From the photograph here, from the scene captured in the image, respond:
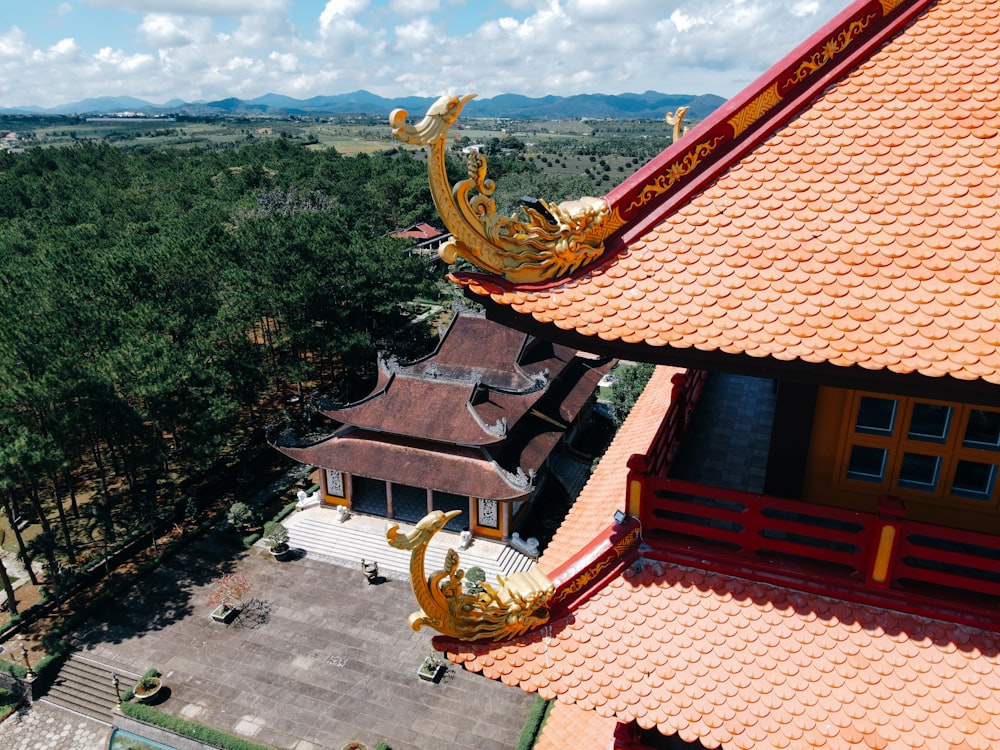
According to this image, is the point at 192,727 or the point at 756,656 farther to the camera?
the point at 192,727

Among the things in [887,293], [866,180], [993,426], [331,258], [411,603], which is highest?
[866,180]

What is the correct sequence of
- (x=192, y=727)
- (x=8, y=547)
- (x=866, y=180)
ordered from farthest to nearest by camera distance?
(x=8, y=547), (x=192, y=727), (x=866, y=180)

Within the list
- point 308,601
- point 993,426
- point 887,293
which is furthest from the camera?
point 308,601

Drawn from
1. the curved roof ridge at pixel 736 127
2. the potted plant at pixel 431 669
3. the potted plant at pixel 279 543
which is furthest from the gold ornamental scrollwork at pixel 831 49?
the potted plant at pixel 279 543

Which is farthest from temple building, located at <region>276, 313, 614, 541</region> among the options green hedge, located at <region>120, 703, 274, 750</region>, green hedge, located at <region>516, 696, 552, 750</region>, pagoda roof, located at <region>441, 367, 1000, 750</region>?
pagoda roof, located at <region>441, 367, 1000, 750</region>

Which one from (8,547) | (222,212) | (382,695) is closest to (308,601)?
(382,695)

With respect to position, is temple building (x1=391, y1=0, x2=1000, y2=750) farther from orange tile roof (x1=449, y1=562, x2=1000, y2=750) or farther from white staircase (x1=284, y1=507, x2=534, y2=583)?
white staircase (x1=284, y1=507, x2=534, y2=583)

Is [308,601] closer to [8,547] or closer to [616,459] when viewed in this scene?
[8,547]

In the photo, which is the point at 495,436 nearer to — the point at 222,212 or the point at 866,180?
the point at 866,180

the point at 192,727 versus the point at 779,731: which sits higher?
the point at 779,731
